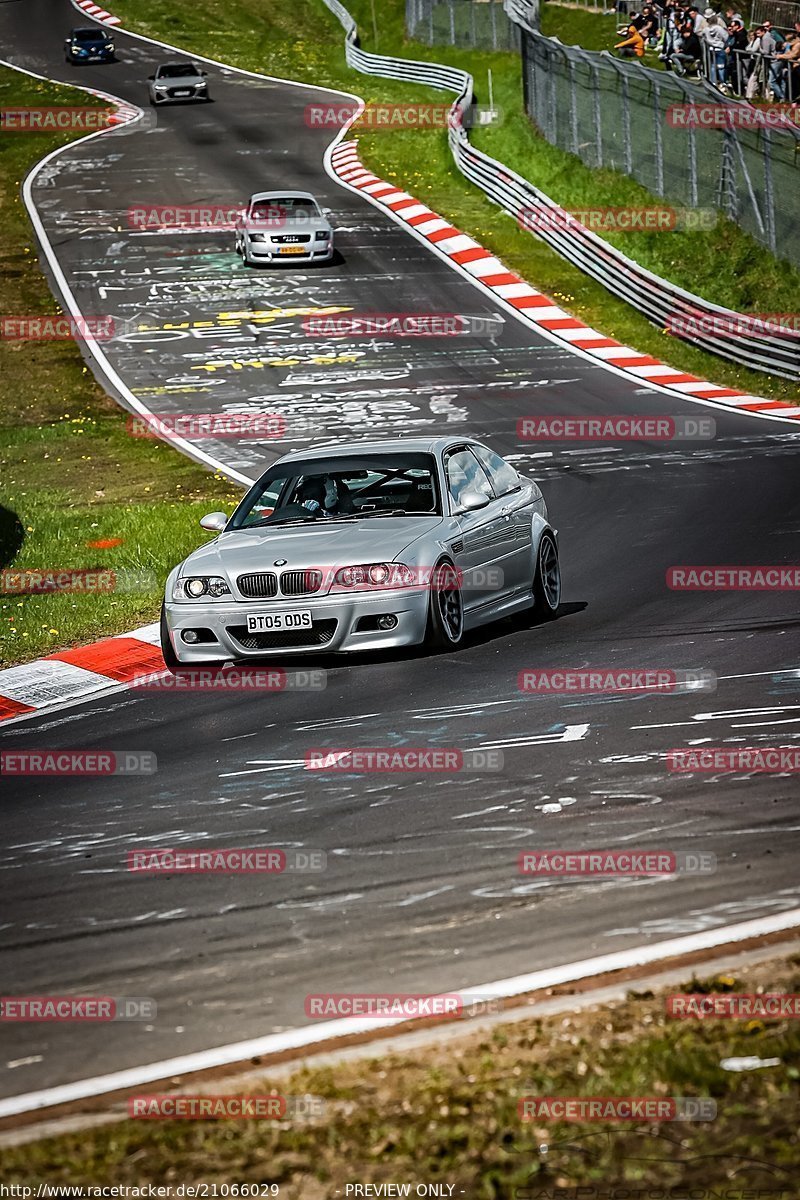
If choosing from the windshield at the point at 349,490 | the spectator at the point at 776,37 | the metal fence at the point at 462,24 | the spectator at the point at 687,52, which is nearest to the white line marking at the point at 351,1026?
the windshield at the point at 349,490

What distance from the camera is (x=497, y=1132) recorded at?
4812 mm

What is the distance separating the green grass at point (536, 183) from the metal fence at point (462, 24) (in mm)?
411

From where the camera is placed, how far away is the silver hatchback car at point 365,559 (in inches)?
443

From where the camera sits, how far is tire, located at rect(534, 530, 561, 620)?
1282 centimetres

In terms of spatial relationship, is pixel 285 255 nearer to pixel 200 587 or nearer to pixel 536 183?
pixel 536 183

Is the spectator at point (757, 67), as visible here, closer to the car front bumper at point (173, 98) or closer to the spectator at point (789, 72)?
the spectator at point (789, 72)

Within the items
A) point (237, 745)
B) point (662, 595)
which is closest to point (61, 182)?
point (662, 595)

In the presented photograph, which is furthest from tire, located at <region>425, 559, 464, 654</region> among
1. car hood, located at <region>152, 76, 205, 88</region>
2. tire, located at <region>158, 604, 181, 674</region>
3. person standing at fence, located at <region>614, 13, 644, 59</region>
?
car hood, located at <region>152, 76, 205, 88</region>

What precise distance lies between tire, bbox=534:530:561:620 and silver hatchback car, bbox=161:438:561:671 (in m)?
0.01

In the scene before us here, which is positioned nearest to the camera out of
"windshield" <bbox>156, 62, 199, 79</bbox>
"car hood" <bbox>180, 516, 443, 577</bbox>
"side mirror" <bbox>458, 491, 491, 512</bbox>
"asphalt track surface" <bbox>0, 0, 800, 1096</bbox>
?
"asphalt track surface" <bbox>0, 0, 800, 1096</bbox>

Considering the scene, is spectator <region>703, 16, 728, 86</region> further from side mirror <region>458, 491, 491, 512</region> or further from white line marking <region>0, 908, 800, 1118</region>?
white line marking <region>0, 908, 800, 1118</region>

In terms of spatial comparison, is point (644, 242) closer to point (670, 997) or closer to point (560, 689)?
point (560, 689)

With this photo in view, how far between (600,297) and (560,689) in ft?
67.5

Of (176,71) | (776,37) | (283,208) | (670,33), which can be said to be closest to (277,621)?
(776,37)
